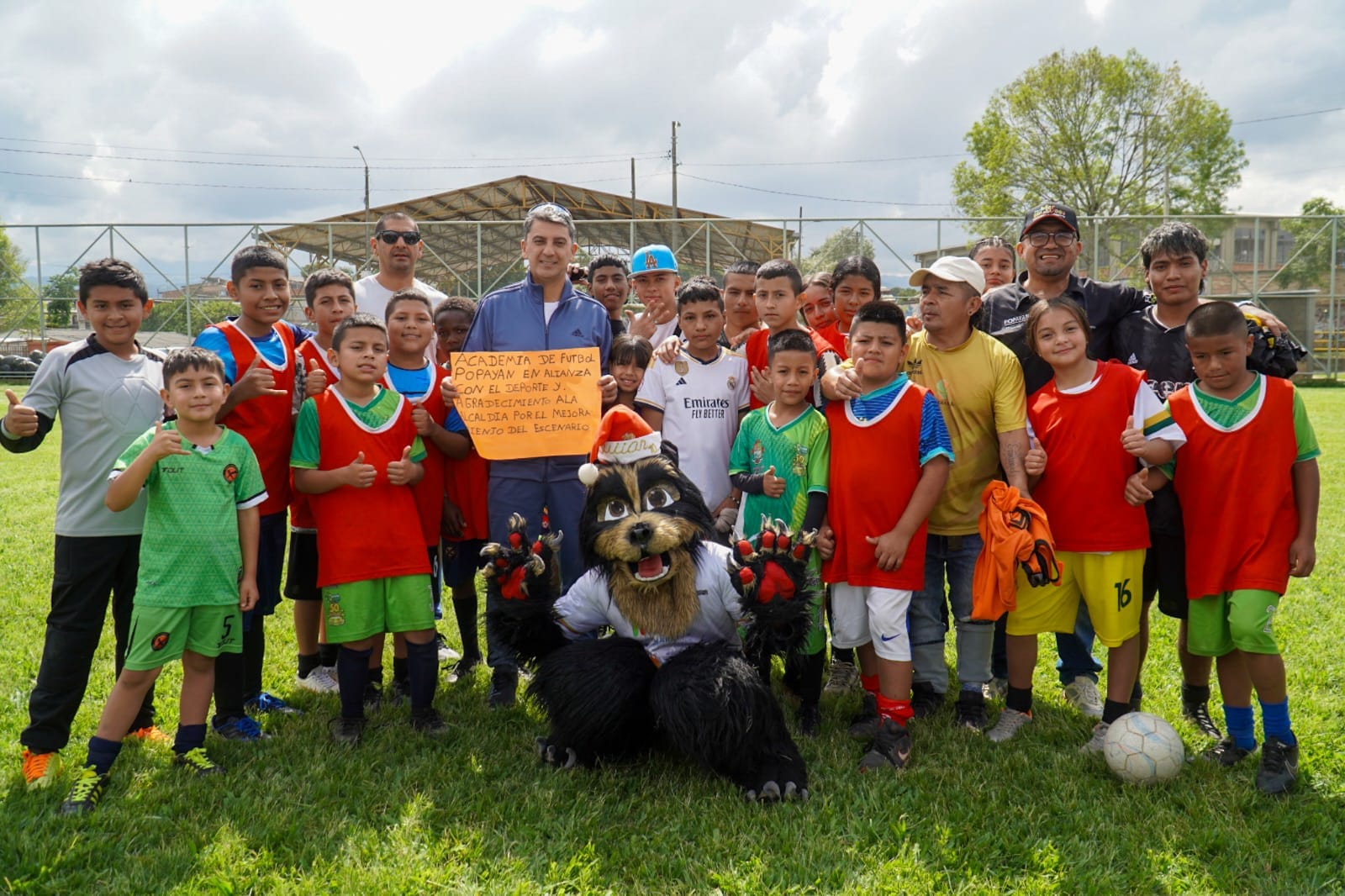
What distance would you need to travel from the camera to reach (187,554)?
3.47 m

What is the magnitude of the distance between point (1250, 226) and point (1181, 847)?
26.0 meters

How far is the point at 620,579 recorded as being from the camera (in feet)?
11.7

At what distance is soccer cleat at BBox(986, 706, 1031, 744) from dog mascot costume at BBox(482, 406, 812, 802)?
3.42 ft

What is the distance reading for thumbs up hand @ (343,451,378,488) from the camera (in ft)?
12.6

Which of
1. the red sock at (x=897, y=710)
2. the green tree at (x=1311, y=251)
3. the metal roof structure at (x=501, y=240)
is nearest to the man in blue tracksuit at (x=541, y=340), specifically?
the red sock at (x=897, y=710)

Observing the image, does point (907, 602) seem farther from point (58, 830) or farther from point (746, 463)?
point (58, 830)

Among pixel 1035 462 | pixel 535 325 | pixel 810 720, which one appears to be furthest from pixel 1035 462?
pixel 535 325

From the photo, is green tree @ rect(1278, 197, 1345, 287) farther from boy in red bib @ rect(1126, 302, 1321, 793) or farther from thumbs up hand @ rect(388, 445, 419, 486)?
thumbs up hand @ rect(388, 445, 419, 486)

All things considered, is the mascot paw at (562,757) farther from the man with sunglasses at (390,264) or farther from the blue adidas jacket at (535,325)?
the man with sunglasses at (390,264)

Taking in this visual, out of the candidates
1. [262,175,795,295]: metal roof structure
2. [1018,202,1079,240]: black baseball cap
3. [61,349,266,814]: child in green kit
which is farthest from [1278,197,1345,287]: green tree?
[61,349,266,814]: child in green kit

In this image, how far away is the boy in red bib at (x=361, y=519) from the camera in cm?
389

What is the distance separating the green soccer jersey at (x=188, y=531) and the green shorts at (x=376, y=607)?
0.44m

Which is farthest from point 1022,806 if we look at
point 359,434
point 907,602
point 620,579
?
point 359,434

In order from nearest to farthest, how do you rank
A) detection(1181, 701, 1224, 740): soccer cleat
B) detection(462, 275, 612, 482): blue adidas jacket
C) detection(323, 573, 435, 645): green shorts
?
1. detection(323, 573, 435, 645): green shorts
2. detection(1181, 701, 1224, 740): soccer cleat
3. detection(462, 275, 612, 482): blue adidas jacket
